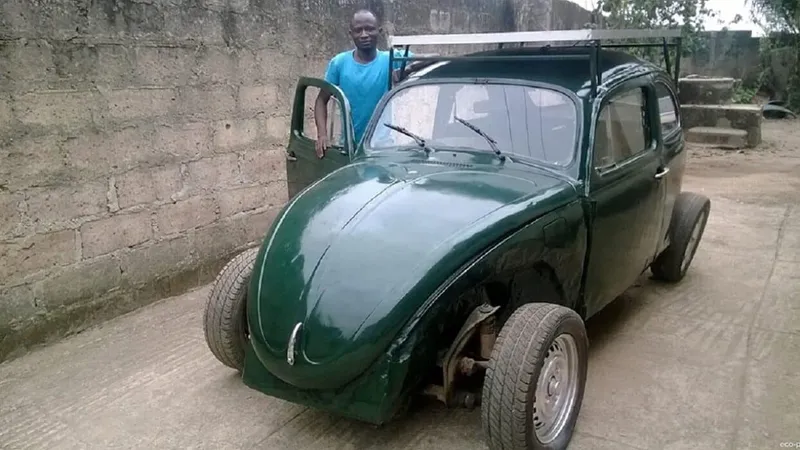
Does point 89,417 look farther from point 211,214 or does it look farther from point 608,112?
point 608,112

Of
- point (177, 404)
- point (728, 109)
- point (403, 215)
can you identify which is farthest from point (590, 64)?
point (728, 109)

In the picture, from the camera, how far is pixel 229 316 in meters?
3.66

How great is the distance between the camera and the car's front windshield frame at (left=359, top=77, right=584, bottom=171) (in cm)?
386

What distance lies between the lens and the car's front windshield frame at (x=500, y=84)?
3.86 m

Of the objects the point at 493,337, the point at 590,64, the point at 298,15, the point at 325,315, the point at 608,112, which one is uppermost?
the point at 298,15

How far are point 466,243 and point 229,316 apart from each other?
1328mm

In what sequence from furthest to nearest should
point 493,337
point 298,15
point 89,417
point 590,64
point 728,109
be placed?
point 728,109 → point 298,15 → point 590,64 → point 89,417 → point 493,337

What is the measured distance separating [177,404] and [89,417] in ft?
1.40

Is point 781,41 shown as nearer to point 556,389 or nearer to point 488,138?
point 488,138

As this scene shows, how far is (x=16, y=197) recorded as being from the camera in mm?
4266

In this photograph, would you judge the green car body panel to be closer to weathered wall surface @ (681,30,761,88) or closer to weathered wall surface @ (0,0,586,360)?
weathered wall surface @ (0,0,586,360)

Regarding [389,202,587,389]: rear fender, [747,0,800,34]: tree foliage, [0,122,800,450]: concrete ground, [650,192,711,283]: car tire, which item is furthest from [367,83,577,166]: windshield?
[747,0,800,34]: tree foliage

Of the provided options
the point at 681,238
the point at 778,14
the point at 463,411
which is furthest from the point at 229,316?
the point at 778,14

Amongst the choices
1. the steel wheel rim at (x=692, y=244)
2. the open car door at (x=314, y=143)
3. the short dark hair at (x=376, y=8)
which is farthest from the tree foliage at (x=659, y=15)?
the open car door at (x=314, y=143)
